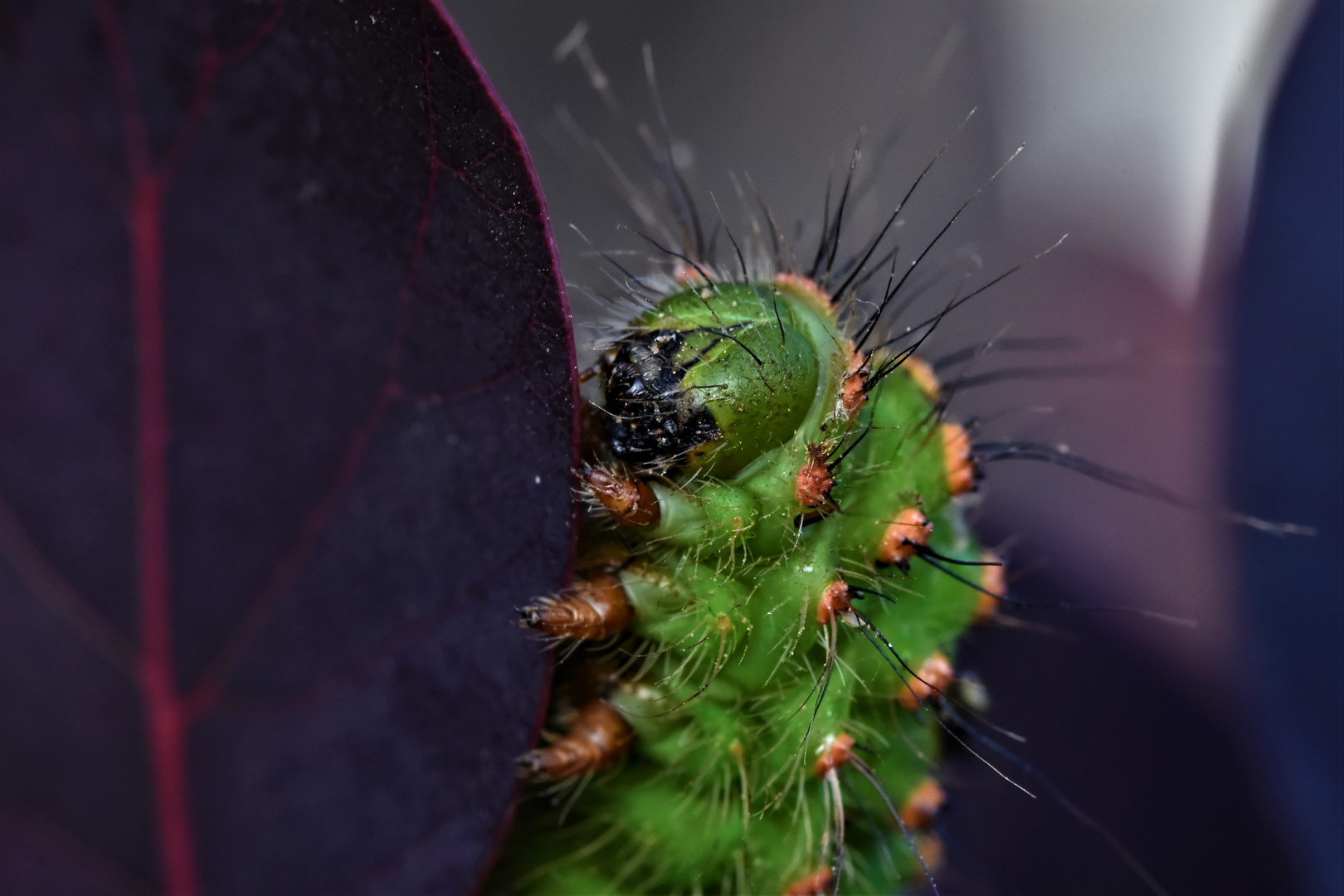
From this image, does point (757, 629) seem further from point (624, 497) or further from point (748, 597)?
point (624, 497)

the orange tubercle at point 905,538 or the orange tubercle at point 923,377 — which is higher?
the orange tubercle at point 923,377

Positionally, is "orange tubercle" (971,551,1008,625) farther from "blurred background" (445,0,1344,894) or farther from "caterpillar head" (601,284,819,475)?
"caterpillar head" (601,284,819,475)

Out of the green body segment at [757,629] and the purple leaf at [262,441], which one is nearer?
the purple leaf at [262,441]

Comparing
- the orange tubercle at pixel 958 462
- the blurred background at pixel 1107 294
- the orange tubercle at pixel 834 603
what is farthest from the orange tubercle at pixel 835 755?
the blurred background at pixel 1107 294

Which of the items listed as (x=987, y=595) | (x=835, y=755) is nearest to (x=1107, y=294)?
(x=987, y=595)

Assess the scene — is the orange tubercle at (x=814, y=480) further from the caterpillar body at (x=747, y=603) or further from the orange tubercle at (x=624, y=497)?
the orange tubercle at (x=624, y=497)

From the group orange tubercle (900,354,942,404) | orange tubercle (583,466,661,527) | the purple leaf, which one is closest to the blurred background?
orange tubercle (900,354,942,404)

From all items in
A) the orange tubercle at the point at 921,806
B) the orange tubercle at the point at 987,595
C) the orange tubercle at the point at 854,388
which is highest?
the orange tubercle at the point at 854,388
